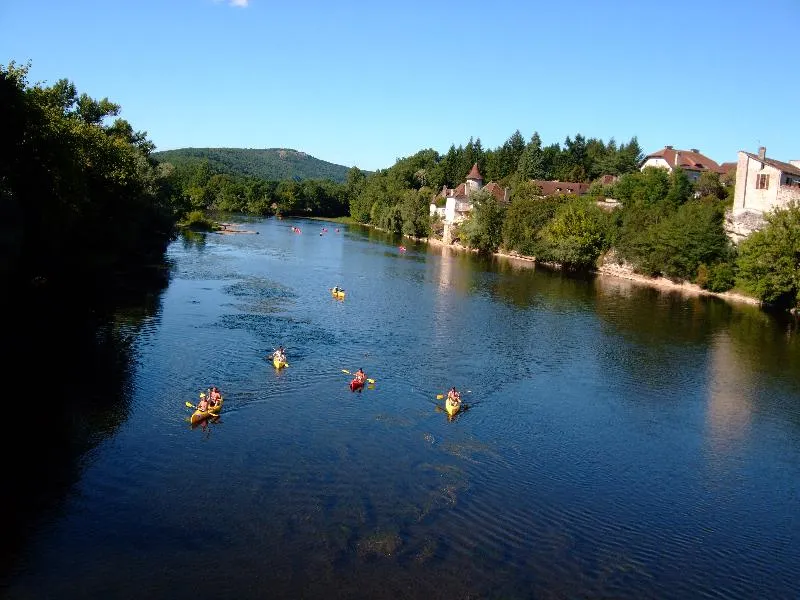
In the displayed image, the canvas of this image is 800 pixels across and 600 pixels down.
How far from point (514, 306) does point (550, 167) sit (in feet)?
306

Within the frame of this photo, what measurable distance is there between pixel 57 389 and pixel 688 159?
102899 mm

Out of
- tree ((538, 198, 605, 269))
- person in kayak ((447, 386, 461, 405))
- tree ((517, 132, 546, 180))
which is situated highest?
tree ((517, 132, 546, 180))

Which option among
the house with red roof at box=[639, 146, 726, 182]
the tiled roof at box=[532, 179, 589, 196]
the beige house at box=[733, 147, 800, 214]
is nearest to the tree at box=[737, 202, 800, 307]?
the beige house at box=[733, 147, 800, 214]

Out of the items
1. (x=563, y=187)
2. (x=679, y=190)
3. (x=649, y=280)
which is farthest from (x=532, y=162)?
(x=649, y=280)

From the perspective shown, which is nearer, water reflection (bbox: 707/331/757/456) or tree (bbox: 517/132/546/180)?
water reflection (bbox: 707/331/757/456)

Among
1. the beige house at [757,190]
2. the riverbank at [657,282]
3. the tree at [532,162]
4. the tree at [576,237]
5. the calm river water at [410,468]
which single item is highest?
the tree at [532,162]

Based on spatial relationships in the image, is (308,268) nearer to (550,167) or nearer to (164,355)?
(164,355)

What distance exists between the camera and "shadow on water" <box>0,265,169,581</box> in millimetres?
19203

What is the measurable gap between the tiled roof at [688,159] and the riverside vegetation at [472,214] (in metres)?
11.5

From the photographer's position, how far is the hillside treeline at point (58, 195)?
35406 mm

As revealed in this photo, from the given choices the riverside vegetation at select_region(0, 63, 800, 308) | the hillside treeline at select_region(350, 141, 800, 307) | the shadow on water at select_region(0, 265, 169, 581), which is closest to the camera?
the shadow on water at select_region(0, 265, 169, 581)

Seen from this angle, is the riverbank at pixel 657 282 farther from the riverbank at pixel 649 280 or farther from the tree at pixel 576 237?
the tree at pixel 576 237

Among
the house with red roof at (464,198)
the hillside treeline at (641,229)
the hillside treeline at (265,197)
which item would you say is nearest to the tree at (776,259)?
the hillside treeline at (641,229)

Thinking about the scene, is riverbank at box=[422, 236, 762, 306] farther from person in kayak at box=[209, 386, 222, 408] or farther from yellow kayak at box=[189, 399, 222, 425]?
yellow kayak at box=[189, 399, 222, 425]
